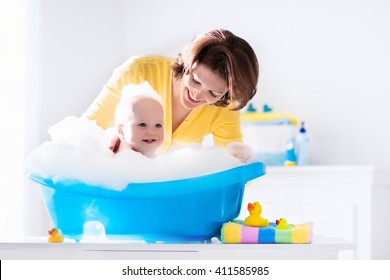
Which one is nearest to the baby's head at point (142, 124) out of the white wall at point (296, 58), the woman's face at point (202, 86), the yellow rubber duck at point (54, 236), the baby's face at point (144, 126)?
the baby's face at point (144, 126)

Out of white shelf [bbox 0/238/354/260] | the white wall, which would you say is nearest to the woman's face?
white shelf [bbox 0/238/354/260]

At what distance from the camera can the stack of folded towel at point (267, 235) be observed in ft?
4.23

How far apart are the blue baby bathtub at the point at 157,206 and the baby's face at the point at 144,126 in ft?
0.49

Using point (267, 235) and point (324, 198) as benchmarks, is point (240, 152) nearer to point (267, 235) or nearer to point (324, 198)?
point (267, 235)

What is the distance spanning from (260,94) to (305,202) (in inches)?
27.7

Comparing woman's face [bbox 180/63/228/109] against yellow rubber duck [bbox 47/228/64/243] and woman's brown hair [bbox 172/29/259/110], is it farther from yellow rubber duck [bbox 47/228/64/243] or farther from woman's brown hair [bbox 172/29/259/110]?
yellow rubber duck [bbox 47/228/64/243]

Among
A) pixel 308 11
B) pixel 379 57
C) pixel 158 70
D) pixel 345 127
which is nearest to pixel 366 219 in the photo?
pixel 345 127

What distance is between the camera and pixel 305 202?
286cm

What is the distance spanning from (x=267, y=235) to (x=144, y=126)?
1.15ft

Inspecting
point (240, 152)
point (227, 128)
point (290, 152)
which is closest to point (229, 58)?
point (240, 152)

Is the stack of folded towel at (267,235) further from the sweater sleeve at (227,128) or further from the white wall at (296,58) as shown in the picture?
the white wall at (296,58)

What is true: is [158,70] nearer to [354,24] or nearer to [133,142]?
[133,142]

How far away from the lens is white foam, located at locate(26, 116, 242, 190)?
130 centimetres

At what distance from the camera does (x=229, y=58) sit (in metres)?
1.45
